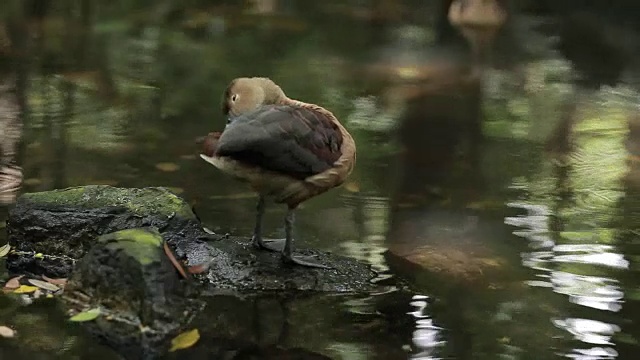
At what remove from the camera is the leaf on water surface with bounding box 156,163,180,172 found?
5.67 m

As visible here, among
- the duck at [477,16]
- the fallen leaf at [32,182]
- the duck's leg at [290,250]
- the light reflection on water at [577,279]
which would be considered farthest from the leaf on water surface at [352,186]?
the duck at [477,16]

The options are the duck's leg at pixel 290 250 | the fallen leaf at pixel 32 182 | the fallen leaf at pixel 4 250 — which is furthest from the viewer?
the fallen leaf at pixel 32 182

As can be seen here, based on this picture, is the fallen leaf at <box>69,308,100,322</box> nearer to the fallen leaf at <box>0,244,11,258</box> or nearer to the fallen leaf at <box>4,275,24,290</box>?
the fallen leaf at <box>4,275,24,290</box>

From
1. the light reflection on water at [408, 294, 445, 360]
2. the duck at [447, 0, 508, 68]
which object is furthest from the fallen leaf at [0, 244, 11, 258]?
the duck at [447, 0, 508, 68]

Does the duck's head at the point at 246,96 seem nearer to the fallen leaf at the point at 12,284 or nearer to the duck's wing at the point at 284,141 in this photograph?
the duck's wing at the point at 284,141

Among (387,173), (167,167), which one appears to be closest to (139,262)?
(167,167)

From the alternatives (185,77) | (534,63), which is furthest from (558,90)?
(185,77)

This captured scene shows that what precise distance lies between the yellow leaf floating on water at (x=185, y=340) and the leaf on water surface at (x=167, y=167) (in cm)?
227

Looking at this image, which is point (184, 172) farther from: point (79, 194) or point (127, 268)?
point (127, 268)

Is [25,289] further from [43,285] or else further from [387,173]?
[387,173]

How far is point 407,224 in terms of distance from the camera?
4.94 meters

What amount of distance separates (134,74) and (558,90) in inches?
153

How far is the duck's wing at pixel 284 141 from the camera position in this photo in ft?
12.0

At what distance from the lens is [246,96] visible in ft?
13.0
